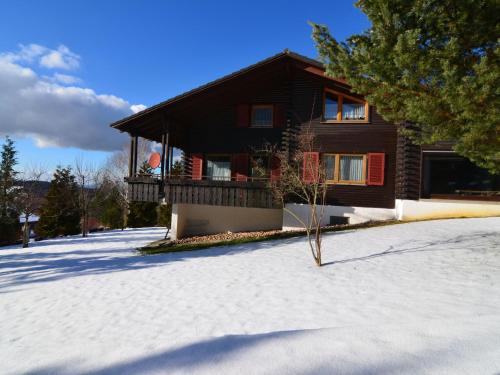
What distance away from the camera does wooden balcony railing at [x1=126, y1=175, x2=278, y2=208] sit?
14883mm

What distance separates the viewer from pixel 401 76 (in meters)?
6.75

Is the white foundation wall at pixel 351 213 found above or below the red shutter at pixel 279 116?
below

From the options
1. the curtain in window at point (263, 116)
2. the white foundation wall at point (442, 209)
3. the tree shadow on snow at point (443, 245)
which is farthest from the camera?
the curtain in window at point (263, 116)

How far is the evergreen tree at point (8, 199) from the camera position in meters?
27.5

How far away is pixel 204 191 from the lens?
51.0ft

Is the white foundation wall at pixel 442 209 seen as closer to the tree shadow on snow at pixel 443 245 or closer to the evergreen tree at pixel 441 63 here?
the tree shadow on snow at pixel 443 245

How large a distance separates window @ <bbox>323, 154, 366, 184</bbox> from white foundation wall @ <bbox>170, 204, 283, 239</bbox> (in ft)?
12.6

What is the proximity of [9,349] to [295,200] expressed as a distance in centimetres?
1249

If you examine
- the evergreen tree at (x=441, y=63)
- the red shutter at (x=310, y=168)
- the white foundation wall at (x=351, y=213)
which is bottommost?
the white foundation wall at (x=351, y=213)

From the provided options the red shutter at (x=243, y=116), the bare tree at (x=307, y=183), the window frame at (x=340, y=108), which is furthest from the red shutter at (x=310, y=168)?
the red shutter at (x=243, y=116)

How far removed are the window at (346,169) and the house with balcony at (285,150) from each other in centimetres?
5

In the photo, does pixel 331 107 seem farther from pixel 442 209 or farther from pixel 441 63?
pixel 441 63

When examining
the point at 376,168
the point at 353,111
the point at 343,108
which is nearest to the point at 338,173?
the point at 376,168

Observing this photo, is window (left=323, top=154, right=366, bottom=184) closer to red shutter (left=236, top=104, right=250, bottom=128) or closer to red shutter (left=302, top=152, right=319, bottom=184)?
red shutter (left=302, top=152, right=319, bottom=184)
